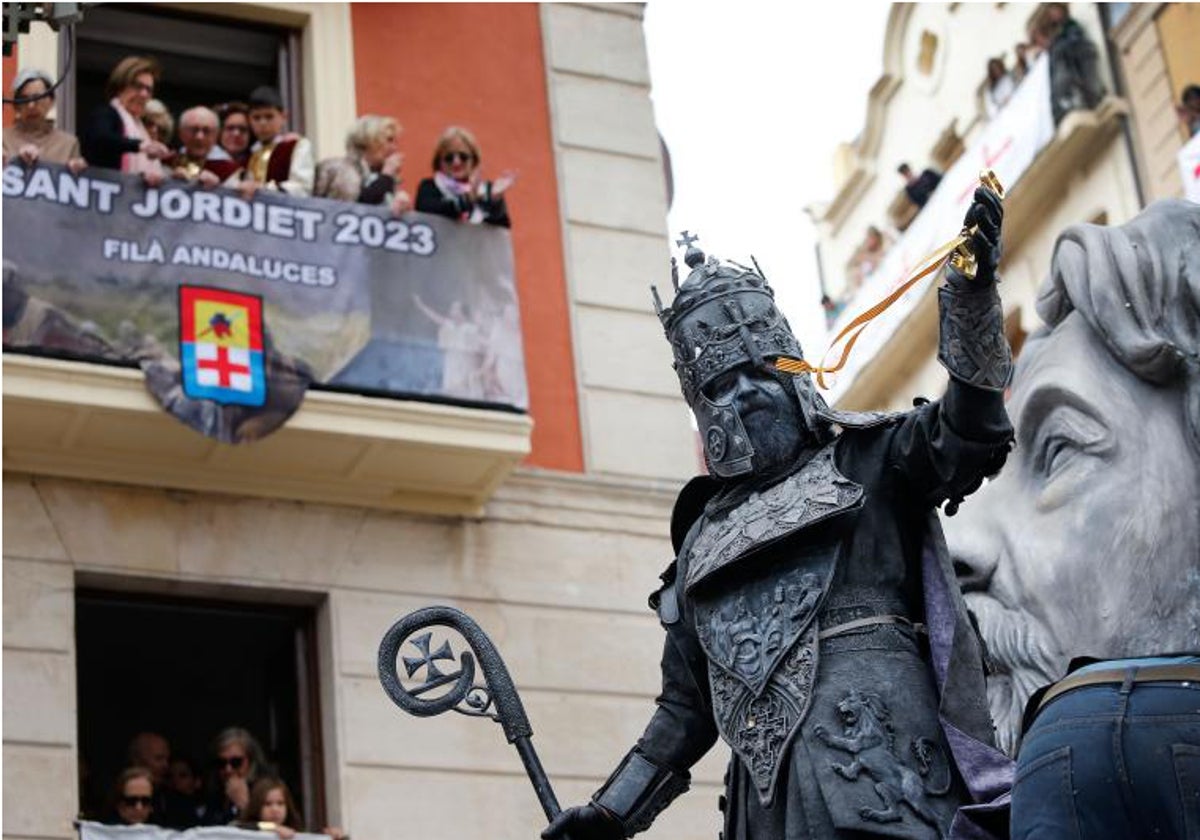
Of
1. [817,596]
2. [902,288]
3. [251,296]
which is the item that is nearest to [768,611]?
[817,596]

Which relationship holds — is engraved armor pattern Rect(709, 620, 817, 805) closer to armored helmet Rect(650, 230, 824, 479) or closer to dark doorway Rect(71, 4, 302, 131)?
armored helmet Rect(650, 230, 824, 479)

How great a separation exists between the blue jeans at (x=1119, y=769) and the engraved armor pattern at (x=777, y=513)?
148 centimetres

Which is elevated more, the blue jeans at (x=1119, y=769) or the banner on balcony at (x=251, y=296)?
the banner on balcony at (x=251, y=296)

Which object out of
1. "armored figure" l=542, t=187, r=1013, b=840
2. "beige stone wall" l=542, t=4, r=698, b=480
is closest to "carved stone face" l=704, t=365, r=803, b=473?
"armored figure" l=542, t=187, r=1013, b=840

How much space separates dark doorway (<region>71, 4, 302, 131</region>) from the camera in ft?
60.2

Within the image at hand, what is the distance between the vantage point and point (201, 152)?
17203mm

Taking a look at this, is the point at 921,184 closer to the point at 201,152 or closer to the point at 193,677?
the point at 201,152

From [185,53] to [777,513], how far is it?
36.3 ft

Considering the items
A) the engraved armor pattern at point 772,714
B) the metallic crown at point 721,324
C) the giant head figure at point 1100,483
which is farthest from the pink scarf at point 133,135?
the engraved armor pattern at point 772,714

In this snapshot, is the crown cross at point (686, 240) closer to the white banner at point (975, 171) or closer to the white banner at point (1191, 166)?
the white banner at point (1191, 166)

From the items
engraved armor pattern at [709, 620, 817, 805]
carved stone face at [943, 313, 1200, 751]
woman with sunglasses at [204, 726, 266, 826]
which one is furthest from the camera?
woman with sunglasses at [204, 726, 266, 826]

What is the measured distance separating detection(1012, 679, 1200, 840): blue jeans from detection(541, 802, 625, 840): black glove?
6.26 ft

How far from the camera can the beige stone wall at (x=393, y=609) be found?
52.7 feet

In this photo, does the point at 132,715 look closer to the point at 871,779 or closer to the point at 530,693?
the point at 530,693
